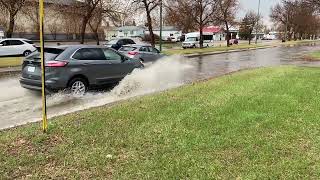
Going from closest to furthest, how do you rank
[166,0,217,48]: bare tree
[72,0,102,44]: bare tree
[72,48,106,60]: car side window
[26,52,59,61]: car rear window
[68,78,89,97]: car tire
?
[26,52,59,61]: car rear window, [68,78,89,97]: car tire, [72,48,106,60]: car side window, [72,0,102,44]: bare tree, [166,0,217,48]: bare tree

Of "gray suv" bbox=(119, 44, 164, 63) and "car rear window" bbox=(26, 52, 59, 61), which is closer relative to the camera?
"car rear window" bbox=(26, 52, 59, 61)

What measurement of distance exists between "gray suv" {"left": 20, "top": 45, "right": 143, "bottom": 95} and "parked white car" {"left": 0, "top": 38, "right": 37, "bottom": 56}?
20049 millimetres

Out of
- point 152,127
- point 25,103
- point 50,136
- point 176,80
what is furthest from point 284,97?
point 176,80

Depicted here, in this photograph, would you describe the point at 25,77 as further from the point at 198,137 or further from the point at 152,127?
the point at 198,137

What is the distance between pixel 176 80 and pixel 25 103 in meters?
7.44

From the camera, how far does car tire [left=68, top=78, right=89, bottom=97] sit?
12.0 metres

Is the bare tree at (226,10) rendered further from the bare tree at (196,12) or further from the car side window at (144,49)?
the car side window at (144,49)

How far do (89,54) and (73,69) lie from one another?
101cm

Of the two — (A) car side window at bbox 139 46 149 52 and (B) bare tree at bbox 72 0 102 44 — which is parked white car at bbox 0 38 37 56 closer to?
(B) bare tree at bbox 72 0 102 44

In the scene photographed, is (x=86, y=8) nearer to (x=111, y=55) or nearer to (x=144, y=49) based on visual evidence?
(x=144, y=49)

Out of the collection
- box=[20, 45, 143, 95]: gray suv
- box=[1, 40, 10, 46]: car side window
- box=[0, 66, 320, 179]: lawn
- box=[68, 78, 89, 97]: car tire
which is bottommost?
box=[0, 66, 320, 179]: lawn

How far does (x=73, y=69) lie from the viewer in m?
11.9

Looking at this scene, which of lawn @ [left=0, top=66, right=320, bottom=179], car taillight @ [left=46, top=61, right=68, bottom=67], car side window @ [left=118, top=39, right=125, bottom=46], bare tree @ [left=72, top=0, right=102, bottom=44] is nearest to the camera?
lawn @ [left=0, top=66, right=320, bottom=179]

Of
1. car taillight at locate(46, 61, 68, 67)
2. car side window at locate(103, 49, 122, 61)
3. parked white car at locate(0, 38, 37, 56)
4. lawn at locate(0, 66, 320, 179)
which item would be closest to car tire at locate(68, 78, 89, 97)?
car taillight at locate(46, 61, 68, 67)
